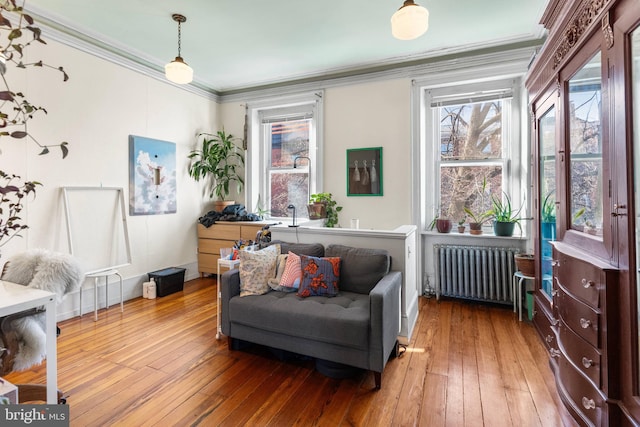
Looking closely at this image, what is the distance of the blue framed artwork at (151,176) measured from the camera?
12.6ft

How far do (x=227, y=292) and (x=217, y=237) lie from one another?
2247 mm

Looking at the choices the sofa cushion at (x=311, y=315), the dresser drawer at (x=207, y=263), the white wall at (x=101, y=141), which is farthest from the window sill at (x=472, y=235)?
the white wall at (x=101, y=141)

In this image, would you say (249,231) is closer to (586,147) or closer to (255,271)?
(255,271)

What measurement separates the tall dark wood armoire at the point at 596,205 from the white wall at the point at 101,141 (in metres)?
4.18

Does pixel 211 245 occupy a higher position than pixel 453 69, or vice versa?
pixel 453 69

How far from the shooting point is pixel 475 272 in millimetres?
3580

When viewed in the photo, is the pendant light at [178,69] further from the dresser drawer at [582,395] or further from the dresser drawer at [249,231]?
the dresser drawer at [582,395]

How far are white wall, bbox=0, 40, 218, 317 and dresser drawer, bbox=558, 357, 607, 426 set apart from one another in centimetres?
421

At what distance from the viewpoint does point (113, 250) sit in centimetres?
367

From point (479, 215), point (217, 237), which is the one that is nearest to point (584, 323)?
point (479, 215)

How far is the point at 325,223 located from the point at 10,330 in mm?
3040

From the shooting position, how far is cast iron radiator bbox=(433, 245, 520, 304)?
11.4ft

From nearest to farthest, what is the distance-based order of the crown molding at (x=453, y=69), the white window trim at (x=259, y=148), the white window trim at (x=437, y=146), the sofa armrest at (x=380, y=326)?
1. the sofa armrest at (x=380, y=326)
2. the crown molding at (x=453, y=69)
3. the white window trim at (x=437, y=146)
4. the white window trim at (x=259, y=148)

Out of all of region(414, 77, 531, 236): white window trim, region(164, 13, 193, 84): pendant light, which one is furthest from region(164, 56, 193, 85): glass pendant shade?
region(414, 77, 531, 236): white window trim
